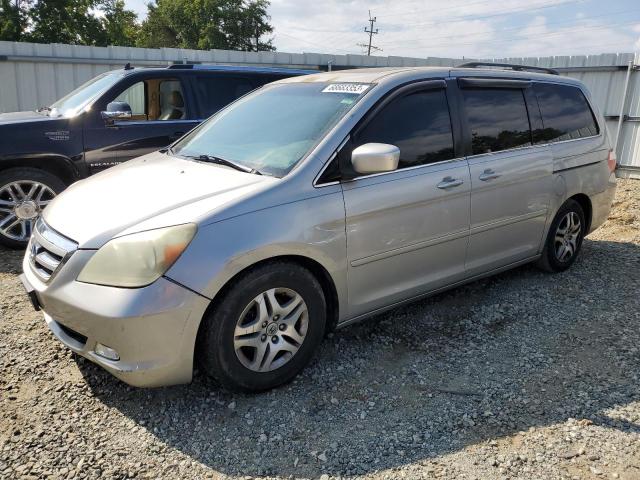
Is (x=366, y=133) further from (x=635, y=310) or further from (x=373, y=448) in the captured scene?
(x=635, y=310)

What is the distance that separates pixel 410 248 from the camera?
351 centimetres

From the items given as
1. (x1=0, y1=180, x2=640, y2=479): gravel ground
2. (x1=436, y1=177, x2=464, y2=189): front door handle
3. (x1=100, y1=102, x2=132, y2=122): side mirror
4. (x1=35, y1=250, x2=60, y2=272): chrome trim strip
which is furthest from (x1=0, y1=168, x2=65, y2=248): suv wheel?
(x1=436, y1=177, x2=464, y2=189): front door handle

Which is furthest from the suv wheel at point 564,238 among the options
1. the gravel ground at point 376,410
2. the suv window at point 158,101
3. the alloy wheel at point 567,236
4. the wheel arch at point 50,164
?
the wheel arch at point 50,164

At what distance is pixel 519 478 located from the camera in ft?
8.08

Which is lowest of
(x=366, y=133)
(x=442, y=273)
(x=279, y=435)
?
(x=279, y=435)

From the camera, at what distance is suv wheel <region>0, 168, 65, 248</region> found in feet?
17.8

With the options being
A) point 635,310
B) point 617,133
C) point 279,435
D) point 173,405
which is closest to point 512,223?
point 635,310

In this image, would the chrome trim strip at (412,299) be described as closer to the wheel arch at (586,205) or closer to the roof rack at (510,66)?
the wheel arch at (586,205)

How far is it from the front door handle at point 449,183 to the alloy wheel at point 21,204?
411 cm

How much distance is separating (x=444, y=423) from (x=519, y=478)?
0.48m

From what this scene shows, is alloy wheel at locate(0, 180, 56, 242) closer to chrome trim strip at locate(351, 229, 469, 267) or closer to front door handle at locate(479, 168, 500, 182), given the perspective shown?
chrome trim strip at locate(351, 229, 469, 267)

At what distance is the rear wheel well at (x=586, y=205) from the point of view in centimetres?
498

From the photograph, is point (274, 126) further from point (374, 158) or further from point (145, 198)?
point (145, 198)

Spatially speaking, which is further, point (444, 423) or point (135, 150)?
point (135, 150)
